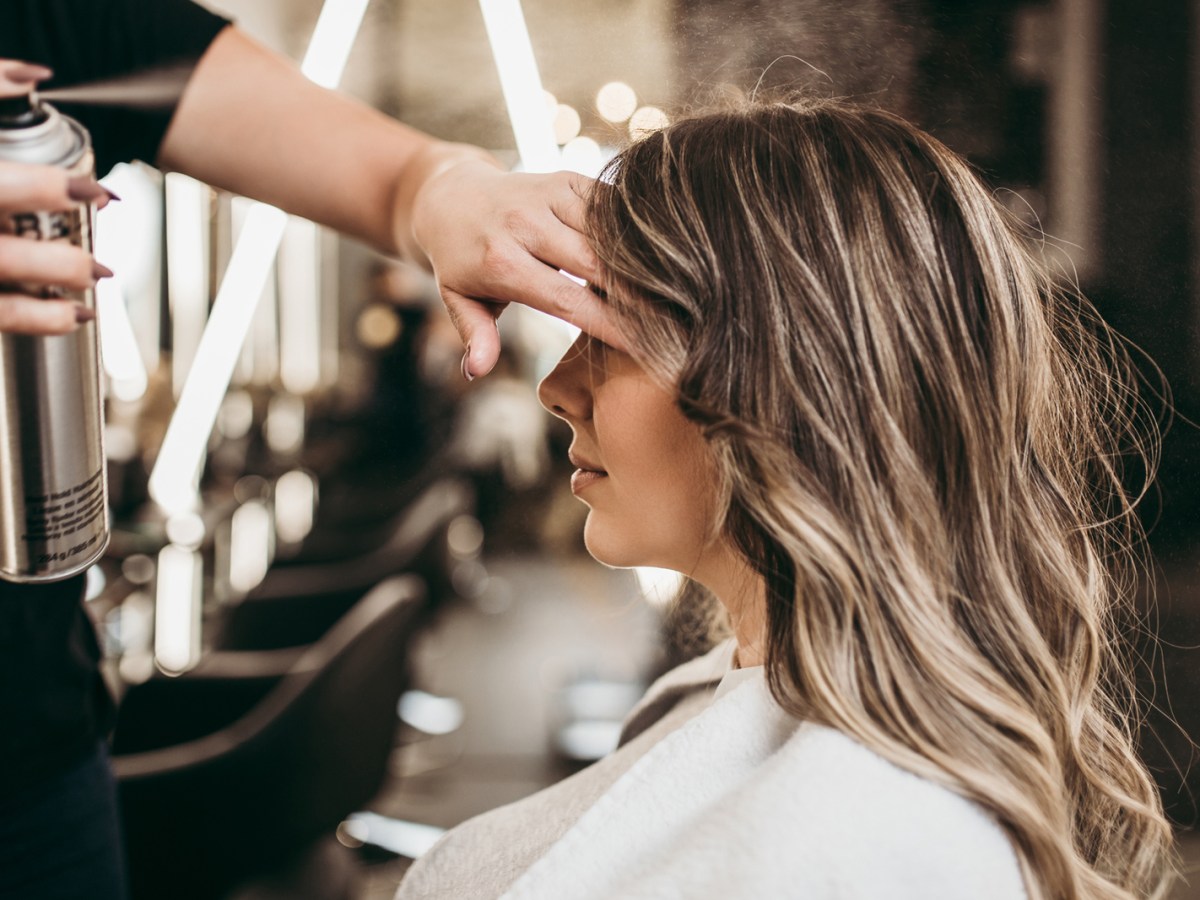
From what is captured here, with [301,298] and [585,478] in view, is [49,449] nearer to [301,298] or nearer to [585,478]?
[585,478]

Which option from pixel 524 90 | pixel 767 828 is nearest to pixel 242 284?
pixel 524 90

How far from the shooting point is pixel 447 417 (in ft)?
4.90

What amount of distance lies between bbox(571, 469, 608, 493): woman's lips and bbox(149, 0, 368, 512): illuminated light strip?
56 cm

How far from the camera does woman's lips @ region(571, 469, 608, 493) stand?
84 cm

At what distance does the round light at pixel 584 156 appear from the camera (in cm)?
110

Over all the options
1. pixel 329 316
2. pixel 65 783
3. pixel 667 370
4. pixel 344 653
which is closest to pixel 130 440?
pixel 329 316

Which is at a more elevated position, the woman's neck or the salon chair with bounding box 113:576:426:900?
the woman's neck

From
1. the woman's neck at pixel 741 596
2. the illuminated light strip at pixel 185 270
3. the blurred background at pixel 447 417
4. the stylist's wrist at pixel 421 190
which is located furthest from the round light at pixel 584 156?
the illuminated light strip at pixel 185 270

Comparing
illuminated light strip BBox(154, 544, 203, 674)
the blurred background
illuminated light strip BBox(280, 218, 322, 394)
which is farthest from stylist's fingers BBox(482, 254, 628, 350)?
illuminated light strip BBox(154, 544, 203, 674)

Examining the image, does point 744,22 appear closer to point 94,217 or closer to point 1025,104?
point 1025,104

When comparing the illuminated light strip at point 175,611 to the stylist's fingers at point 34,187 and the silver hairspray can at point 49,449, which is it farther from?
the stylist's fingers at point 34,187

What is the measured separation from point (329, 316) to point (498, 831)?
1019 mm

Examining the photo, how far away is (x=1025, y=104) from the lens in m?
1.01

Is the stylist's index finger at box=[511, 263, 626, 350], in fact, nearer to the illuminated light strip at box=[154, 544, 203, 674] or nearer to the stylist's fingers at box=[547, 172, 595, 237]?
the stylist's fingers at box=[547, 172, 595, 237]
